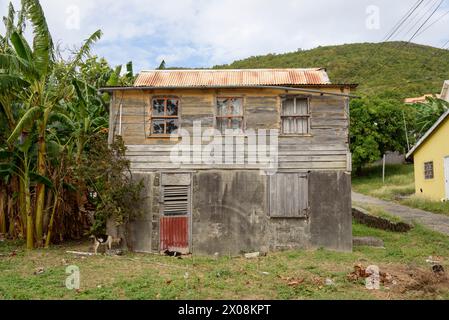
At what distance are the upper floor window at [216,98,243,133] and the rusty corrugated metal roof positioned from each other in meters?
0.54

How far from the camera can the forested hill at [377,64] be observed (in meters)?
48.6

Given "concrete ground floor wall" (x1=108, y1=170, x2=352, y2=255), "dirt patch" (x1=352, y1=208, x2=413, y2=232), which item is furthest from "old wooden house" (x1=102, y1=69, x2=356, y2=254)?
"dirt patch" (x1=352, y1=208, x2=413, y2=232)

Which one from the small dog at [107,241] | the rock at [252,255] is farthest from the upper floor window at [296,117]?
the small dog at [107,241]

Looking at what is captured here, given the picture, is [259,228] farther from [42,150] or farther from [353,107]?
[353,107]

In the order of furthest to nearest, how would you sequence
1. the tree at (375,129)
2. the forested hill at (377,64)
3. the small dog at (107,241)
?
the forested hill at (377,64) → the tree at (375,129) → the small dog at (107,241)

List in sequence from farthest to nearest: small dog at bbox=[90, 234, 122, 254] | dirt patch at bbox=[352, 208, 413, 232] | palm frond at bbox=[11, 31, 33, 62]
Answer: dirt patch at bbox=[352, 208, 413, 232] < small dog at bbox=[90, 234, 122, 254] < palm frond at bbox=[11, 31, 33, 62]

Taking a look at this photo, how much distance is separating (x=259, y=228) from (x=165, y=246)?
288 centimetres

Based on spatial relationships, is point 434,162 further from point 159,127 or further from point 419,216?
point 159,127

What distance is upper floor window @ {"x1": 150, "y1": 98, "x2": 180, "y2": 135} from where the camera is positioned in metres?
12.7

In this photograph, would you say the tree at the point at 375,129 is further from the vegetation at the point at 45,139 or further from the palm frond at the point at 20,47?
the palm frond at the point at 20,47

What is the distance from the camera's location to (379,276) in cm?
905

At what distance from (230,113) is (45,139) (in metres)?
5.91

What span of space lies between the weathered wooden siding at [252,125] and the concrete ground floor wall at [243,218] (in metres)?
0.38

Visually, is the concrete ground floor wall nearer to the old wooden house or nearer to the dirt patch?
the old wooden house
